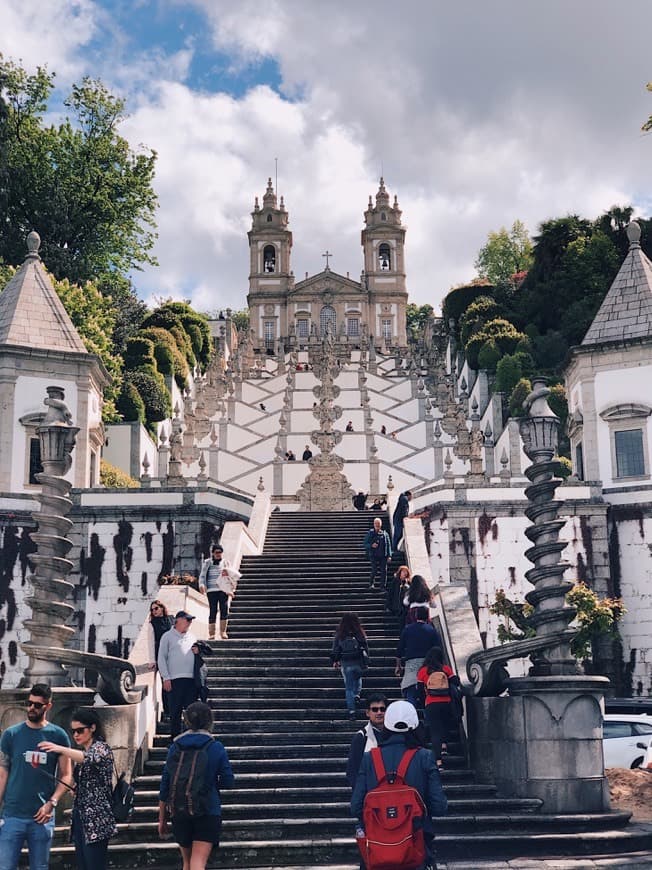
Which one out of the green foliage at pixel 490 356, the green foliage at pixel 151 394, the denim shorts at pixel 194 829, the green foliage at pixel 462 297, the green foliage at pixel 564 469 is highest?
the green foliage at pixel 462 297

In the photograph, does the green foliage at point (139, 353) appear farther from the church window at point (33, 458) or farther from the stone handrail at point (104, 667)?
→ the stone handrail at point (104, 667)

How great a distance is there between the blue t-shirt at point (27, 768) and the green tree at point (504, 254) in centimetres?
6600

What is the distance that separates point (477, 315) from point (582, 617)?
109 ft

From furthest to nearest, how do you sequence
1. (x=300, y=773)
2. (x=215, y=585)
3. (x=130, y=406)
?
1. (x=130, y=406)
2. (x=215, y=585)
3. (x=300, y=773)

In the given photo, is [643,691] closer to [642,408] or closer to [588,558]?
[588,558]

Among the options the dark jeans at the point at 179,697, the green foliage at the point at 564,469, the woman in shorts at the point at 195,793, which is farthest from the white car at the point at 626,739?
the green foliage at the point at 564,469

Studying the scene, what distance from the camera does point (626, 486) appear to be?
2484 centimetres

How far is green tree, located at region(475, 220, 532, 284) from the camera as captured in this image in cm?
7275

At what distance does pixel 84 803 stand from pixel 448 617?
7064 mm

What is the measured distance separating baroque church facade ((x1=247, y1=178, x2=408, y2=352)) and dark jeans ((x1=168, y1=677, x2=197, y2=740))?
71782mm

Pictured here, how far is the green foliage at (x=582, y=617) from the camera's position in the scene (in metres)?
22.1

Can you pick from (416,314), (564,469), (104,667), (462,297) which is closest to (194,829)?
(104,667)

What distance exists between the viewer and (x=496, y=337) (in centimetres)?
4800

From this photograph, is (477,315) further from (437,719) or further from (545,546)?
(437,719)
